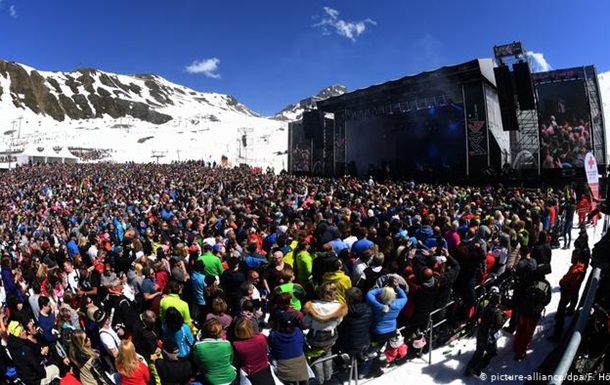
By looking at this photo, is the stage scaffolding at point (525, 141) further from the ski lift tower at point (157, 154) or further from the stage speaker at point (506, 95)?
the ski lift tower at point (157, 154)

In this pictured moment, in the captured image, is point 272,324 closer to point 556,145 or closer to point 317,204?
point 317,204

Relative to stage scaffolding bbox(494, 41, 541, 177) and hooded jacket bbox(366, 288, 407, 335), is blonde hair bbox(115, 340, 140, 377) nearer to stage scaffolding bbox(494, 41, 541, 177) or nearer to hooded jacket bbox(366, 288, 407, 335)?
hooded jacket bbox(366, 288, 407, 335)

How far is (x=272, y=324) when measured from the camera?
4.37 m

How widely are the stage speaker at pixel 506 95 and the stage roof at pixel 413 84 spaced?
5.21 feet

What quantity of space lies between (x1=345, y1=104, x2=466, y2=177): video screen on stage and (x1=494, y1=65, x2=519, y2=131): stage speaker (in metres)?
2.95

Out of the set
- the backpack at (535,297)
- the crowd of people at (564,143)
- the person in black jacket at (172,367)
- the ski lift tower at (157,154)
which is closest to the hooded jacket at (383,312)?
the backpack at (535,297)

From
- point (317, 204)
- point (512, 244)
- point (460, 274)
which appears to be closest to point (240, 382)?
point (460, 274)

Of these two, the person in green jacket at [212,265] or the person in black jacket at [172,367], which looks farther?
the person in green jacket at [212,265]

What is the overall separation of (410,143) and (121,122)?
98286mm

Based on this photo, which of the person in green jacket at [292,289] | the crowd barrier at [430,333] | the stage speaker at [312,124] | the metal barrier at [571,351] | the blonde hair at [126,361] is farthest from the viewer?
the stage speaker at [312,124]

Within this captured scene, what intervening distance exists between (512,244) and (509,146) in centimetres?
1852

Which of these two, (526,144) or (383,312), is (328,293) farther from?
(526,144)

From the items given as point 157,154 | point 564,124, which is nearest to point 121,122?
point 157,154

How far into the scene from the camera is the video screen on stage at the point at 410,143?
24.0 meters
